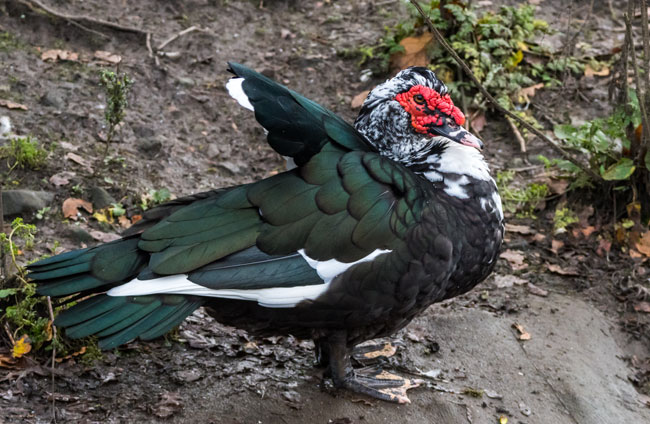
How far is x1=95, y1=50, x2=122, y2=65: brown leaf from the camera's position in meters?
5.70

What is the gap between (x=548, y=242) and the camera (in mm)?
4781

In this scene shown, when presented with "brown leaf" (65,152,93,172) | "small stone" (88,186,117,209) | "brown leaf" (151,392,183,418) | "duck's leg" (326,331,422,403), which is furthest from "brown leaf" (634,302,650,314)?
"brown leaf" (65,152,93,172)

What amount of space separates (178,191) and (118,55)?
5.35 ft

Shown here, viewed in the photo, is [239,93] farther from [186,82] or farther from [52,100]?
[186,82]

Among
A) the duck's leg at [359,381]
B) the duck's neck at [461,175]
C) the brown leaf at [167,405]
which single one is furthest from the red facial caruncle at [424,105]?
the brown leaf at [167,405]

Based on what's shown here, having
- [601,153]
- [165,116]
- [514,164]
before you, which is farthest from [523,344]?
[165,116]

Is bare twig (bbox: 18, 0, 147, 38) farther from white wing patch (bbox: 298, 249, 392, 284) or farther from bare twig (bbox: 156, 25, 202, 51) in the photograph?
white wing patch (bbox: 298, 249, 392, 284)

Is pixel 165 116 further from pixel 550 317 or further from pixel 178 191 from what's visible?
pixel 550 317

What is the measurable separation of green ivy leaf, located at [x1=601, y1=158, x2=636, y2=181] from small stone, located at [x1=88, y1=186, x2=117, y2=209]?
3022 mm

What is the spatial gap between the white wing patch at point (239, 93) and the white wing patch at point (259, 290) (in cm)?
60

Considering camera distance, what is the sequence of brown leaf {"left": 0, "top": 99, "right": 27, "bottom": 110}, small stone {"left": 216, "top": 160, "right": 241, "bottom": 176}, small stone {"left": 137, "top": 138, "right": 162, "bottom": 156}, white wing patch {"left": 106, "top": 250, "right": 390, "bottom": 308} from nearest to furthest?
white wing patch {"left": 106, "top": 250, "right": 390, "bottom": 308} < brown leaf {"left": 0, "top": 99, "right": 27, "bottom": 110} < small stone {"left": 137, "top": 138, "right": 162, "bottom": 156} < small stone {"left": 216, "top": 160, "right": 241, "bottom": 176}

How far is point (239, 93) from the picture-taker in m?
2.82

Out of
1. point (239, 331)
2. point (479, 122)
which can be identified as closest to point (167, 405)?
point (239, 331)

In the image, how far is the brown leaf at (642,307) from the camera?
167 inches
